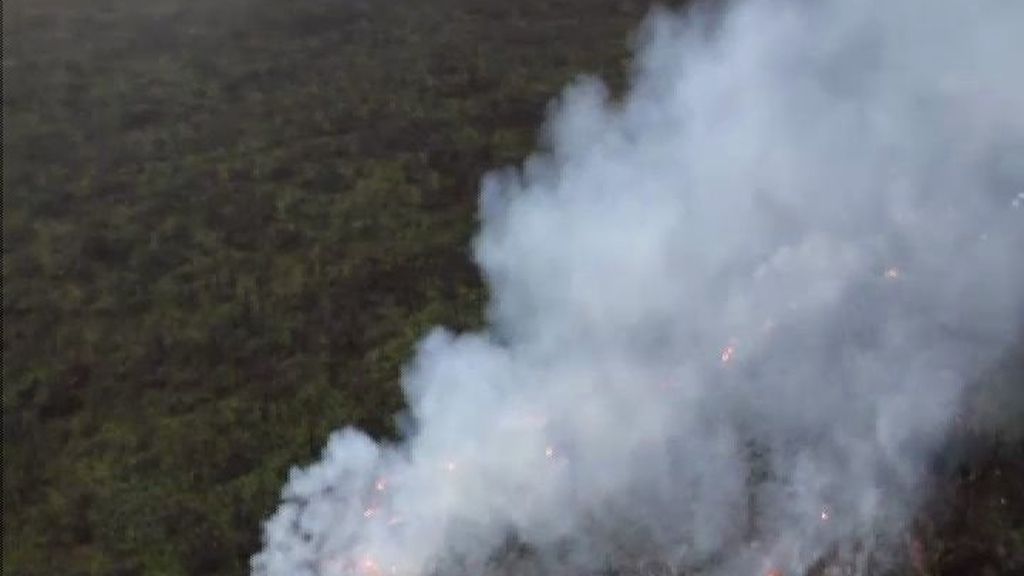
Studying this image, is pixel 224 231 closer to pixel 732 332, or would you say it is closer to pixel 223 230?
pixel 223 230

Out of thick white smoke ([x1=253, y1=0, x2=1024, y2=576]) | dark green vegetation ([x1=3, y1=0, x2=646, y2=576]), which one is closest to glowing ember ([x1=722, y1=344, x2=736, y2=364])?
thick white smoke ([x1=253, y1=0, x2=1024, y2=576])

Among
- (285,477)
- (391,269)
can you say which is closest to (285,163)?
(391,269)

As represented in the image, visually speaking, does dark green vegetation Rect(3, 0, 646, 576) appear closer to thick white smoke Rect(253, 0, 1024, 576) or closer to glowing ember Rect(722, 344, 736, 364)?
thick white smoke Rect(253, 0, 1024, 576)

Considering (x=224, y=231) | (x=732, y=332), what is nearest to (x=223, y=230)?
(x=224, y=231)

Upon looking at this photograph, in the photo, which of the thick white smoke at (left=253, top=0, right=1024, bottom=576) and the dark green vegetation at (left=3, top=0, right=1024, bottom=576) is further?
the dark green vegetation at (left=3, top=0, right=1024, bottom=576)

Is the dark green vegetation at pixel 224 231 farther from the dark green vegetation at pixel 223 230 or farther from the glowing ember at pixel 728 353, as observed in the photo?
the glowing ember at pixel 728 353

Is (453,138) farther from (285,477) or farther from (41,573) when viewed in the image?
(41,573)
